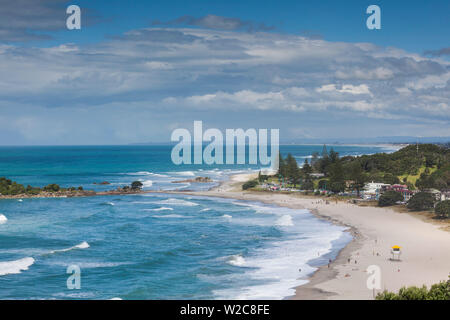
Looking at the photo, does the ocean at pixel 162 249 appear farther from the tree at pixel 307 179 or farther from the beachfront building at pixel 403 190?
the beachfront building at pixel 403 190

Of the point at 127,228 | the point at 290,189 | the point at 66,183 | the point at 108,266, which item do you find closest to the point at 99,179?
the point at 66,183

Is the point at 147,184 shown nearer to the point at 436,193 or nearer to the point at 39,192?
the point at 39,192

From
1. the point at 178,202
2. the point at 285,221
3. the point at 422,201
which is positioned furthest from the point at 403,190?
the point at 178,202

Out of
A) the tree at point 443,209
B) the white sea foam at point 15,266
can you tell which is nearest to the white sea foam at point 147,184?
the white sea foam at point 15,266

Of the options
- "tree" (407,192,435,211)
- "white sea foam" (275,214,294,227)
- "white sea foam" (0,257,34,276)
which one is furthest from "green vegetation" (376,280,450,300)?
"tree" (407,192,435,211)

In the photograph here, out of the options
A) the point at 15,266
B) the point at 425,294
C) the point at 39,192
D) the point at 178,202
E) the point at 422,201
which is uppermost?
the point at 425,294
